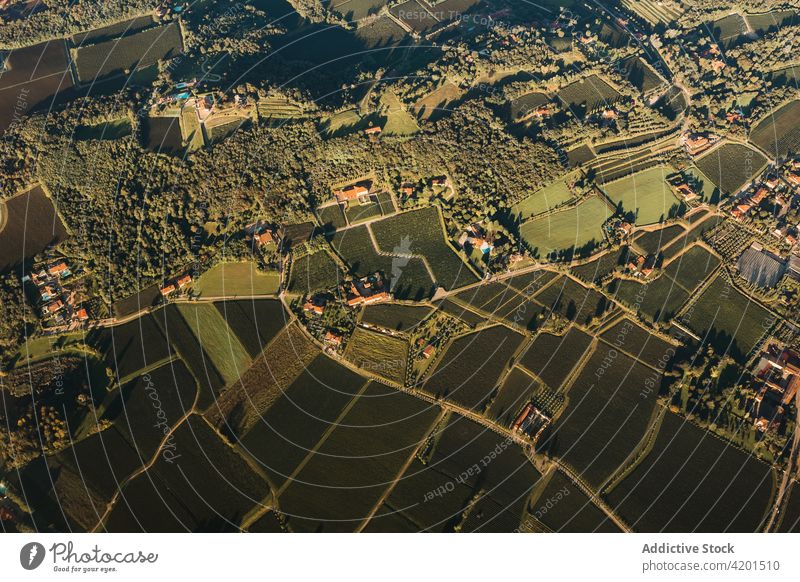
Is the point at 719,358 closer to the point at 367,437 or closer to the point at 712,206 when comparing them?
the point at 712,206

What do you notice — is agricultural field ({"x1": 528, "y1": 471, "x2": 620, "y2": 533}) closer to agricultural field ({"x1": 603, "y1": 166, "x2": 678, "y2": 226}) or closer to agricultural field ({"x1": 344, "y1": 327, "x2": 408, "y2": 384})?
agricultural field ({"x1": 344, "y1": 327, "x2": 408, "y2": 384})

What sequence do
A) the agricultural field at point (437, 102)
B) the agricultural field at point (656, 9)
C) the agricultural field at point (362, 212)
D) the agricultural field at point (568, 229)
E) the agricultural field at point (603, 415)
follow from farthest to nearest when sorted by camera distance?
the agricultural field at point (656, 9) → the agricultural field at point (437, 102) → the agricultural field at point (362, 212) → the agricultural field at point (568, 229) → the agricultural field at point (603, 415)

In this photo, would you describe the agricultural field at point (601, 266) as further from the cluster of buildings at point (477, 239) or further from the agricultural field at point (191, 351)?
the agricultural field at point (191, 351)

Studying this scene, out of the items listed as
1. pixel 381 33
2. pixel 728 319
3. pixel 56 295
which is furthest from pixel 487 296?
pixel 56 295

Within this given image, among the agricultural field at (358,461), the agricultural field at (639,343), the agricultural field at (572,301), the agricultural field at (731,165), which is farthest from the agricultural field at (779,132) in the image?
the agricultural field at (358,461)

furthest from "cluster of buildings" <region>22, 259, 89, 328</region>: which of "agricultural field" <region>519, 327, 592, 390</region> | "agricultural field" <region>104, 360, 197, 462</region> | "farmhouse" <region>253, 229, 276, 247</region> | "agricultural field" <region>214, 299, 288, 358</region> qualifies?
"agricultural field" <region>519, 327, 592, 390</region>
